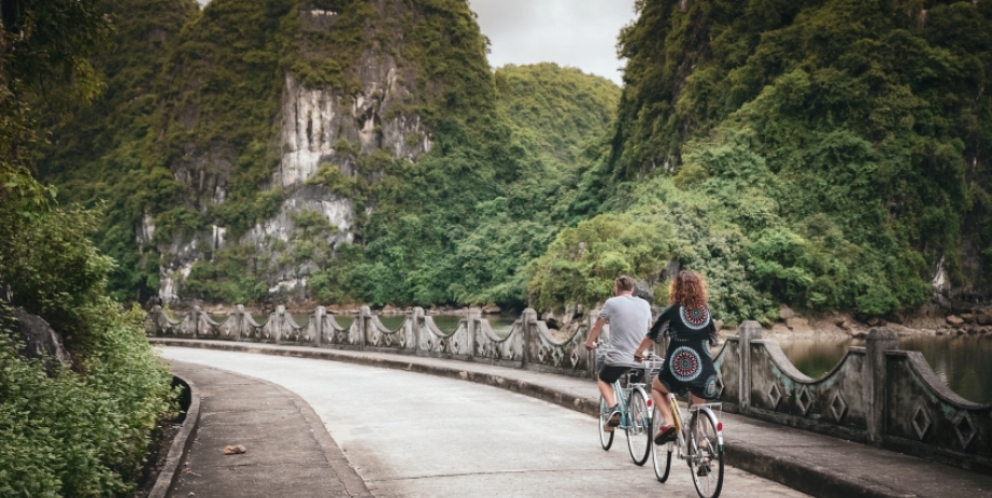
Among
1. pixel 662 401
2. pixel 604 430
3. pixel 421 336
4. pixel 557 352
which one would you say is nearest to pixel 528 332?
pixel 557 352

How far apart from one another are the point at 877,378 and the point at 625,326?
2.36 meters

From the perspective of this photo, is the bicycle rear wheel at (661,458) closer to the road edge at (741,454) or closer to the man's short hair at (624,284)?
the road edge at (741,454)

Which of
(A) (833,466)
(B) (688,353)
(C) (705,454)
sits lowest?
(A) (833,466)

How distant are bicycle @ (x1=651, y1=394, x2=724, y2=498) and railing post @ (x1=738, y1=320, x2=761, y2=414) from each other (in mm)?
3697

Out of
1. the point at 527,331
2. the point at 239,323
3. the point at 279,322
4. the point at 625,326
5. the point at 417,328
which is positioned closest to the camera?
the point at 625,326

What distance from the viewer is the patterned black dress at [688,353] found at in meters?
7.28

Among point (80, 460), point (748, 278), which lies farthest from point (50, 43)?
point (748, 278)

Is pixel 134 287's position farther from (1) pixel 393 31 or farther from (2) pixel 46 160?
(1) pixel 393 31

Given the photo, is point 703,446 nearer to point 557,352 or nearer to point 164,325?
point 557,352

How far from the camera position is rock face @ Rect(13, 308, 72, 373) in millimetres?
8711

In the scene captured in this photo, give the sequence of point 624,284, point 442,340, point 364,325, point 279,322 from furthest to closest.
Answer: point 279,322
point 364,325
point 442,340
point 624,284

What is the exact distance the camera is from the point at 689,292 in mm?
7430

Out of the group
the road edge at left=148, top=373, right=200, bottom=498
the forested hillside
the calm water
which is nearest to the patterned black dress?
the road edge at left=148, top=373, right=200, bottom=498

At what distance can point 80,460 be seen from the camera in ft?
19.6
